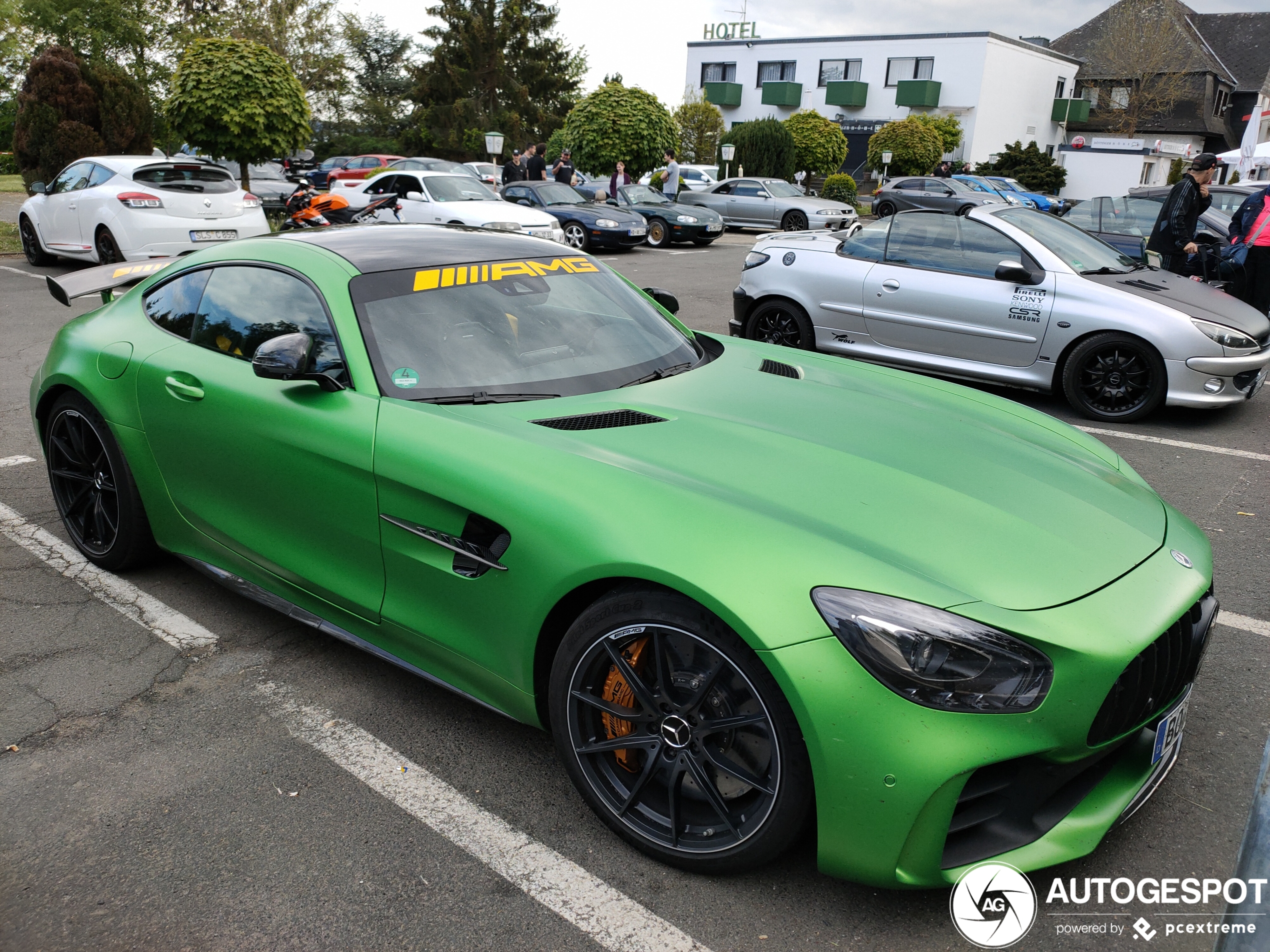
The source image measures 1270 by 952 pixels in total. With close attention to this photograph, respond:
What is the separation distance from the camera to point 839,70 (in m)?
57.0

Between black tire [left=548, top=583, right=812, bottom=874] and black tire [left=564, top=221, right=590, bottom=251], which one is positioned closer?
black tire [left=548, top=583, right=812, bottom=874]

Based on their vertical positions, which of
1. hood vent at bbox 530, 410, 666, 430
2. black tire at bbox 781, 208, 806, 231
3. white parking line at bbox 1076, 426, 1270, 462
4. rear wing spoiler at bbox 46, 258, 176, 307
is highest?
rear wing spoiler at bbox 46, 258, 176, 307

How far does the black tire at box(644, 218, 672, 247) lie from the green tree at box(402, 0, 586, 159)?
35.6m

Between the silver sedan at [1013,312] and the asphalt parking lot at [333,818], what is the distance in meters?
3.16

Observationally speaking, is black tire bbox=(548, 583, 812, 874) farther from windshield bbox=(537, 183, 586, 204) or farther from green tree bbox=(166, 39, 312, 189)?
windshield bbox=(537, 183, 586, 204)

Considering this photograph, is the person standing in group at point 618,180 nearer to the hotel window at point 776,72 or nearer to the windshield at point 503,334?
the windshield at point 503,334

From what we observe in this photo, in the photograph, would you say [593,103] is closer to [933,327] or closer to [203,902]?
[933,327]

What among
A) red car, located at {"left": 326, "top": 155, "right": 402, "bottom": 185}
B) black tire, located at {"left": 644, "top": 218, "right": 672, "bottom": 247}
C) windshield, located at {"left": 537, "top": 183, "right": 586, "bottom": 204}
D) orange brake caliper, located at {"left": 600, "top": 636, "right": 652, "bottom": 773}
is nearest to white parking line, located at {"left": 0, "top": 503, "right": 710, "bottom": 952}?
orange brake caliper, located at {"left": 600, "top": 636, "right": 652, "bottom": 773}

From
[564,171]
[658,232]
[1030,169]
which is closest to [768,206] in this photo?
[658,232]

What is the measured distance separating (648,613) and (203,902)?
1.26 metres

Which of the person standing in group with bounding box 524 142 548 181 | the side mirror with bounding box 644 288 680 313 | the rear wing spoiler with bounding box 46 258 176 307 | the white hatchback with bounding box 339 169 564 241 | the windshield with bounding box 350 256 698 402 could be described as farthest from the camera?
the person standing in group with bounding box 524 142 548 181

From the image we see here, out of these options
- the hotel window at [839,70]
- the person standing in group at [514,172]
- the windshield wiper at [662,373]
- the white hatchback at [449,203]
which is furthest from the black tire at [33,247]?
the hotel window at [839,70]

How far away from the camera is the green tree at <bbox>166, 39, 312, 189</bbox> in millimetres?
16000

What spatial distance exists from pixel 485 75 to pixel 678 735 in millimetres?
57016
